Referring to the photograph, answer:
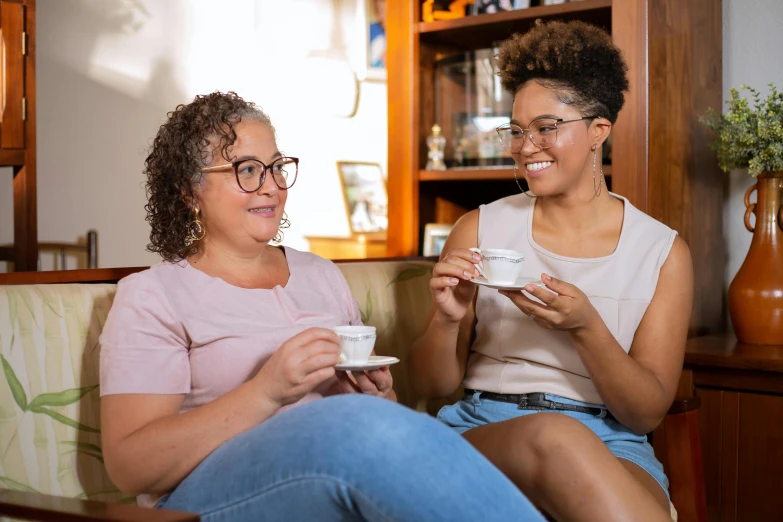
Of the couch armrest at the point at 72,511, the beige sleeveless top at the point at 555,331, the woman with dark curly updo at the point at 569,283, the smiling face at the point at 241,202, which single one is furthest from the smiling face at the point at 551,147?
the couch armrest at the point at 72,511

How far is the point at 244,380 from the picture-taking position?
147cm

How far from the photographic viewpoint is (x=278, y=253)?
1724 millimetres

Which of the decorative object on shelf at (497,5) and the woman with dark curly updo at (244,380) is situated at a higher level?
the decorative object on shelf at (497,5)

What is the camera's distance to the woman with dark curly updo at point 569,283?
1609mm

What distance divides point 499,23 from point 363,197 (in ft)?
7.30

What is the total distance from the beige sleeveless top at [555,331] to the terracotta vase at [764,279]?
A: 2.15 feet

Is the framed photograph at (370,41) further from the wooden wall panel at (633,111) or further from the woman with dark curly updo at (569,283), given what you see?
the woman with dark curly updo at (569,283)

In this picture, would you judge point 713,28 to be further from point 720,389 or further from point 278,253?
point 278,253

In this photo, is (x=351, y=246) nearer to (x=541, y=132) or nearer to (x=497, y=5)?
(x=497, y=5)

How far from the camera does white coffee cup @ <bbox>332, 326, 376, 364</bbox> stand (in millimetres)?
1301

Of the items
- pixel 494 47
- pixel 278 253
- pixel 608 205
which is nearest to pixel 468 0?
pixel 494 47

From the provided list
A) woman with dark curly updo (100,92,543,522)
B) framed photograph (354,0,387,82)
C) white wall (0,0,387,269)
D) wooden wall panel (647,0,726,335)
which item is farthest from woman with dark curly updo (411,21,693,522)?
framed photograph (354,0,387,82)

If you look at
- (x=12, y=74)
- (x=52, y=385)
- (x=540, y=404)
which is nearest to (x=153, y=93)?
(x=12, y=74)

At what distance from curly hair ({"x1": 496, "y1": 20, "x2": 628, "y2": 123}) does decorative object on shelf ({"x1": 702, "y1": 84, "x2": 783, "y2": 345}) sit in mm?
634
